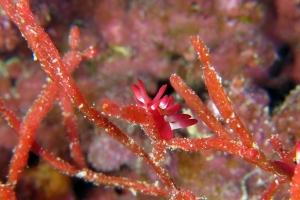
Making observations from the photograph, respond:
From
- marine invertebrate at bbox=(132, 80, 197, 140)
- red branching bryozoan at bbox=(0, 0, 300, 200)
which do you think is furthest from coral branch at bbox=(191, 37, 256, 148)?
marine invertebrate at bbox=(132, 80, 197, 140)

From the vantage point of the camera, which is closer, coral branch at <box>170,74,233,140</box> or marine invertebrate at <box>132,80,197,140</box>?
marine invertebrate at <box>132,80,197,140</box>

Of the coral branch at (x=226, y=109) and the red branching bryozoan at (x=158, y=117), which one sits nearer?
the red branching bryozoan at (x=158, y=117)

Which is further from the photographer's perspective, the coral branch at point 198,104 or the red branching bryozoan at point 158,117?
the coral branch at point 198,104

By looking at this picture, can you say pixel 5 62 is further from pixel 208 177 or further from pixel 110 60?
pixel 208 177

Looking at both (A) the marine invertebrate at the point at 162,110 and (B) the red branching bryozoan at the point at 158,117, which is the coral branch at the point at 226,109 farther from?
(A) the marine invertebrate at the point at 162,110

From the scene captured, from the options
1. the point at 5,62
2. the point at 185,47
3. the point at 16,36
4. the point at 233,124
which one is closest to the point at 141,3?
the point at 185,47

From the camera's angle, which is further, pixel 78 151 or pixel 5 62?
pixel 5 62

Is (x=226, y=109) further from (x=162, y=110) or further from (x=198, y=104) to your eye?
(x=162, y=110)

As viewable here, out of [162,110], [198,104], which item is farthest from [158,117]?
[198,104]

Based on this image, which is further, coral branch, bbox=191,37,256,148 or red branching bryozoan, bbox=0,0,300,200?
coral branch, bbox=191,37,256,148

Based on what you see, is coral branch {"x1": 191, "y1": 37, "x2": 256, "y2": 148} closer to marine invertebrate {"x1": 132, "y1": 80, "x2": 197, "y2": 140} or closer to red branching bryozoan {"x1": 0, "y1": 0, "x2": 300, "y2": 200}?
red branching bryozoan {"x1": 0, "y1": 0, "x2": 300, "y2": 200}

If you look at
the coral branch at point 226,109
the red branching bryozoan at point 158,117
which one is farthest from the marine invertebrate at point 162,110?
the coral branch at point 226,109
